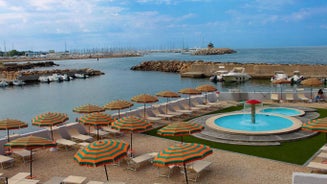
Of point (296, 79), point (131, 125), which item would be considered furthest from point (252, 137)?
point (296, 79)

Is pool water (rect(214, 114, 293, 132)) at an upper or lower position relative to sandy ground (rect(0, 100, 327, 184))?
upper

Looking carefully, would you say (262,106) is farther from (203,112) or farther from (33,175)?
(33,175)

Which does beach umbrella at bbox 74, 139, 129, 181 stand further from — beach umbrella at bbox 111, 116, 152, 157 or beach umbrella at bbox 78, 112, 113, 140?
beach umbrella at bbox 78, 112, 113, 140

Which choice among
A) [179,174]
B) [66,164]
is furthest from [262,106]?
[66,164]

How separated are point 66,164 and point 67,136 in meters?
3.57

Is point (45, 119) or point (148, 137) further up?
point (45, 119)

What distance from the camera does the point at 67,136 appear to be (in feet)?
51.0

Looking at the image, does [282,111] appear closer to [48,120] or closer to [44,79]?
[48,120]

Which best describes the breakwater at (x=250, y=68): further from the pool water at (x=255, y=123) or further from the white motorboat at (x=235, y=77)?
the pool water at (x=255, y=123)

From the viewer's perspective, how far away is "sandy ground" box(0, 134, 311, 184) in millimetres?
10336

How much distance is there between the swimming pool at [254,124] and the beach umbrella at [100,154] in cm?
743

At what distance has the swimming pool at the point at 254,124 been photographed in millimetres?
15269

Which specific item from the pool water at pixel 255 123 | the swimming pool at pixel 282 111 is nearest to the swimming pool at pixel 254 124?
the pool water at pixel 255 123

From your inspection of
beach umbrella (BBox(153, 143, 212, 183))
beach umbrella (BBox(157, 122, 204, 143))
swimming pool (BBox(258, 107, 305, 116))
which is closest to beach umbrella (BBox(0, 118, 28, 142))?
beach umbrella (BBox(157, 122, 204, 143))
